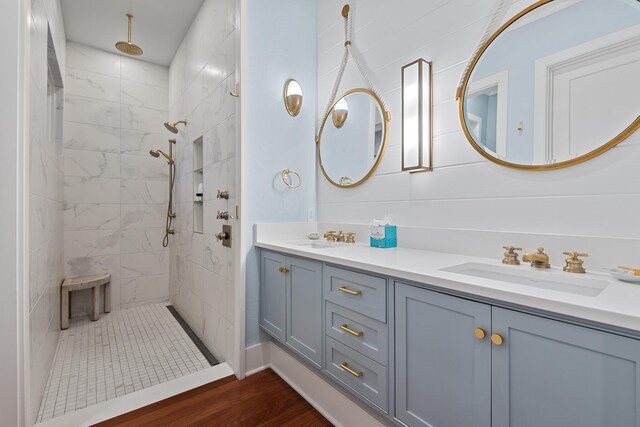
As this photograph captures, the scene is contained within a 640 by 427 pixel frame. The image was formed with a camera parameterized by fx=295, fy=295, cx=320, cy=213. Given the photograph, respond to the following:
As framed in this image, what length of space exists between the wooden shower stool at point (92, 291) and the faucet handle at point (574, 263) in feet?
12.1

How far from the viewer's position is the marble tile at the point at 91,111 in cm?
310

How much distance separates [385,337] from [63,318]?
3.09m

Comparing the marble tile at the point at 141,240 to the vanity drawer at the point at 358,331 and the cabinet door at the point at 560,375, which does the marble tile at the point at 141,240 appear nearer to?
the vanity drawer at the point at 358,331

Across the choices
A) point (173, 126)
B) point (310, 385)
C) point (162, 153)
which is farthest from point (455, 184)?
point (162, 153)

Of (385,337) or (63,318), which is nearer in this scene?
(385,337)

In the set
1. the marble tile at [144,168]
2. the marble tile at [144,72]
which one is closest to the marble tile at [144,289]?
the marble tile at [144,168]

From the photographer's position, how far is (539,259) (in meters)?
1.08

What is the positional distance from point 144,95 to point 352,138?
294cm

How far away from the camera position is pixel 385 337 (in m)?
1.14

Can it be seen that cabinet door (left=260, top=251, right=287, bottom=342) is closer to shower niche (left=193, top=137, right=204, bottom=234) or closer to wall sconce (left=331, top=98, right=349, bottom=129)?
wall sconce (left=331, top=98, right=349, bottom=129)

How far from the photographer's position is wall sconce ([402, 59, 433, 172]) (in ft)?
5.06

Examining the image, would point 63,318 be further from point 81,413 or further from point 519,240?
point 519,240

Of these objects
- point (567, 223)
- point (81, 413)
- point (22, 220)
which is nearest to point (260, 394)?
point (81, 413)

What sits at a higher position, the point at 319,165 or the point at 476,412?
the point at 319,165
